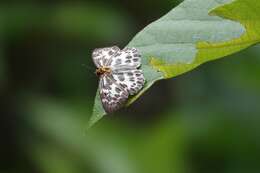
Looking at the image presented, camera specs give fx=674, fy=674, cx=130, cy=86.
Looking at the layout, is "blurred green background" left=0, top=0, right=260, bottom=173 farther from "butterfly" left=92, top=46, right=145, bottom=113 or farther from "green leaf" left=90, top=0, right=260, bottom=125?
"green leaf" left=90, top=0, right=260, bottom=125

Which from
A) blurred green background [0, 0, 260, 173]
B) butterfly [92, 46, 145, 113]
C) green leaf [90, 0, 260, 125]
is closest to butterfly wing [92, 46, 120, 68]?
butterfly [92, 46, 145, 113]

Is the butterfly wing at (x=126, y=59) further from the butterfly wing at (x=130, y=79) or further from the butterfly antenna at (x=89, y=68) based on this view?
the butterfly antenna at (x=89, y=68)

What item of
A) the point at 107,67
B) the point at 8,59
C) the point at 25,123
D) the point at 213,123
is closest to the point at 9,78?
the point at 8,59

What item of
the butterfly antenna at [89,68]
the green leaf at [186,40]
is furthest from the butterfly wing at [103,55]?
the butterfly antenna at [89,68]

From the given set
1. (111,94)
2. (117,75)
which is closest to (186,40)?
(111,94)

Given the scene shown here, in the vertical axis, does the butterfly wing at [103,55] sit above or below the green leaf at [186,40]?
below

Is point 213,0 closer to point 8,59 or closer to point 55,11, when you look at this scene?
point 55,11
